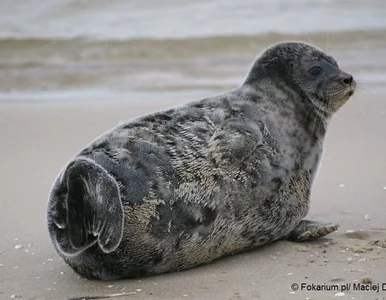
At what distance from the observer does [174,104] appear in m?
9.77

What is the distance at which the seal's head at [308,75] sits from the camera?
530cm

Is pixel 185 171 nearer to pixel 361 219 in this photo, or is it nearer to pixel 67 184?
pixel 67 184

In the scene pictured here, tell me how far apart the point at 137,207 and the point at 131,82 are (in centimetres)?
742

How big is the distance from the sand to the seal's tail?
276 millimetres

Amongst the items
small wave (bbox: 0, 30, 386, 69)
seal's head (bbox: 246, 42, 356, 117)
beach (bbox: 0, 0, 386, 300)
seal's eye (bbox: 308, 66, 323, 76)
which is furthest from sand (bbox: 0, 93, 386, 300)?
small wave (bbox: 0, 30, 386, 69)

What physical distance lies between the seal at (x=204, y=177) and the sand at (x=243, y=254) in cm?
13

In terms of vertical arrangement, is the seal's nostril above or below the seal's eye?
below

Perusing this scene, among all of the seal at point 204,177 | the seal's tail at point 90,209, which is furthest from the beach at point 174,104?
the seal's tail at point 90,209

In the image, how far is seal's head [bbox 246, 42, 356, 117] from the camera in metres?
5.30

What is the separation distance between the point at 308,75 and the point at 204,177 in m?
1.09

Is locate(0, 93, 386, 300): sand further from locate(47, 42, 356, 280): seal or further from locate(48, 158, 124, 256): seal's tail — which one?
locate(48, 158, 124, 256): seal's tail

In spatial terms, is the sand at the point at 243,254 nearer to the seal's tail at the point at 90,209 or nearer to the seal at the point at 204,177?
the seal at the point at 204,177

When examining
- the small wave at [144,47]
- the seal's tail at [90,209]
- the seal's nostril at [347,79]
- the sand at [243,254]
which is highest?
the small wave at [144,47]

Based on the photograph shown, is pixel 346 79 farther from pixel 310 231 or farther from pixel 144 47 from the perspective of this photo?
pixel 144 47
